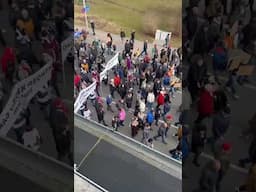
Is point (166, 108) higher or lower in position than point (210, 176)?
lower

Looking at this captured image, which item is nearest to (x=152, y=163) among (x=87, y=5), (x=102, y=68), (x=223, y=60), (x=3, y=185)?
(x=3, y=185)

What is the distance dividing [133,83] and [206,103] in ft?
19.7

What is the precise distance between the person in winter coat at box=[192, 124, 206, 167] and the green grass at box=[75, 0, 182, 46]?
739 centimetres

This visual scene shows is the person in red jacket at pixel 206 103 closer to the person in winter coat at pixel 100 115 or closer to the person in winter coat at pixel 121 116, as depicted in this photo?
the person in winter coat at pixel 121 116

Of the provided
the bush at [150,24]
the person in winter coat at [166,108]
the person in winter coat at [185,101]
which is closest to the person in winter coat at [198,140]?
the person in winter coat at [185,101]

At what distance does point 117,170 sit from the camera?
6449 millimetres

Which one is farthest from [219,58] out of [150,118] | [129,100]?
[129,100]

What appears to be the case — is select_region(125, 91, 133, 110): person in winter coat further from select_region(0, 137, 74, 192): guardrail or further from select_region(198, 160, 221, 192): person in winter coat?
select_region(198, 160, 221, 192): person in winter coat

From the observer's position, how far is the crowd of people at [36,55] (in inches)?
155

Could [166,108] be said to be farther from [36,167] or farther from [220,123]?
[220,123]

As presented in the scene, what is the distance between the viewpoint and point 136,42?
11.3 meters

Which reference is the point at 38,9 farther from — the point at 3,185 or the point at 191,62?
the point at 3,185

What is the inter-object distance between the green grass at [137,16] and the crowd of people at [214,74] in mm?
7409

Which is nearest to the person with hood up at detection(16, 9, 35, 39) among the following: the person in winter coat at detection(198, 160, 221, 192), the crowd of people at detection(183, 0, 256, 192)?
the crowd of people at detection(183, 0, 256, 192)
